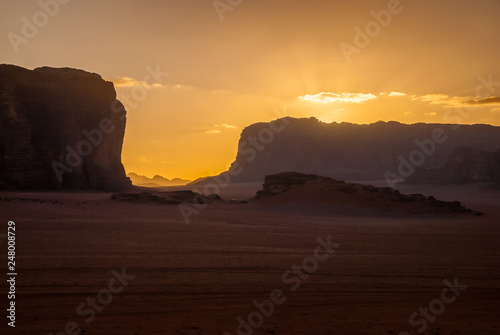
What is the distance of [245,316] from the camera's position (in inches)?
231

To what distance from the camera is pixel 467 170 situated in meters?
79.4

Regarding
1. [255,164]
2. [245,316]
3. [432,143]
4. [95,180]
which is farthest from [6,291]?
[432,143]

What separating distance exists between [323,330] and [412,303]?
216cm

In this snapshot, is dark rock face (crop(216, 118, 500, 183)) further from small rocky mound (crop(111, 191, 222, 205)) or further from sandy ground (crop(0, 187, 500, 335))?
sandy ground (crop(0, 187, 500, 335))

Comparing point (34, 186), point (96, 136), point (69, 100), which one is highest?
point (69, 100)

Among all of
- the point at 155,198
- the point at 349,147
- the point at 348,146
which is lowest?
the point at 155,198

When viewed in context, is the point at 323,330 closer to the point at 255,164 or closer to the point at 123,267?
the point at 123,267
